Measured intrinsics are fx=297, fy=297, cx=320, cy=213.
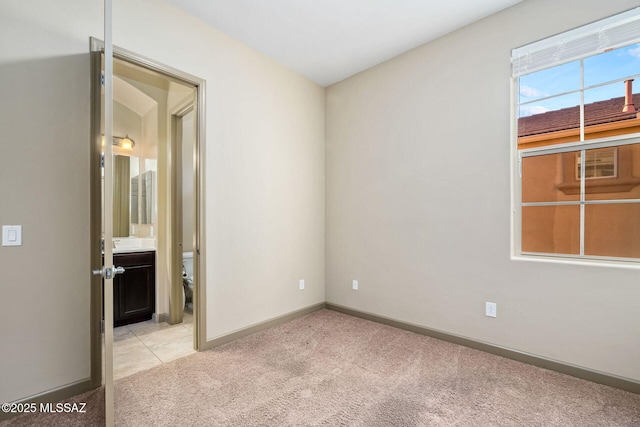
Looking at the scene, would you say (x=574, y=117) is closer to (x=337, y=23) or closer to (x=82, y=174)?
(x=337, y=23)

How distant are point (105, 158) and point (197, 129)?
123 centimetres

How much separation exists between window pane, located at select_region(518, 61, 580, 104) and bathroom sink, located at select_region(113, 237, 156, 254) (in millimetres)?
3952

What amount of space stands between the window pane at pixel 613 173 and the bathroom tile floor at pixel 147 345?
11.4 ft

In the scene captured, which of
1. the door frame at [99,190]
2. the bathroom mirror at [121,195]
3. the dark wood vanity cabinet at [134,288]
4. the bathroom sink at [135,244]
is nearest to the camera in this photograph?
the door frame at [99,190]

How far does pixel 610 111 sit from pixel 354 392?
267cm

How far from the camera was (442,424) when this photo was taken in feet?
5.45

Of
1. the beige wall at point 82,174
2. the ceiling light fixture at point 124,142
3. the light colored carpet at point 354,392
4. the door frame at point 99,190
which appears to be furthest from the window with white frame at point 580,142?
the ceiling light fixture at point 124,142

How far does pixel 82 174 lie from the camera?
1.98 metres

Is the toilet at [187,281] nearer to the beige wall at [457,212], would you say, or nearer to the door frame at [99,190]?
the door frame at [99,190]

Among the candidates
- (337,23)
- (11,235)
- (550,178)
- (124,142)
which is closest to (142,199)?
(124,142)

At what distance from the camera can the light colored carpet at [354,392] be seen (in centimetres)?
171

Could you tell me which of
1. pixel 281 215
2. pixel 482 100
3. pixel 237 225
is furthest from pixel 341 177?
pixel 482 100

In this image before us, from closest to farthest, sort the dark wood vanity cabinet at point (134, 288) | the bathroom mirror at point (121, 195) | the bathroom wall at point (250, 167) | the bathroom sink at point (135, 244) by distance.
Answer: the bathroom wall at point (250, 167)
the dark wood vanity cabinet at point (134, 288)
the bathroom sink at point (135, 244)
the bathroom mirror at point (121, 195)

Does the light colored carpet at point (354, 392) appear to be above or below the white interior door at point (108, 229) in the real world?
below
